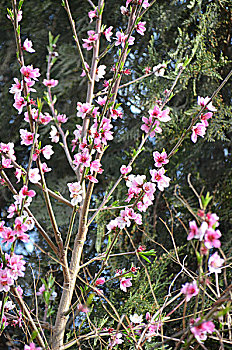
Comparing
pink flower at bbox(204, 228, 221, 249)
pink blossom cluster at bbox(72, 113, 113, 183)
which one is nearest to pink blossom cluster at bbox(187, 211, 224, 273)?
pink flower at bbox(204, 228, 221, 249)

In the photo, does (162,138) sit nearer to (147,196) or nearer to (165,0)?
(165,0)

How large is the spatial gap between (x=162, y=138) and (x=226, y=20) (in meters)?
0.87

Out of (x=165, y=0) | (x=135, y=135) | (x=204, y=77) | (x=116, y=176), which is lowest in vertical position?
(x=116, y=176)

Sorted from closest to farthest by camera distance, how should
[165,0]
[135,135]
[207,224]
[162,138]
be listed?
[207,224], [162,138], [135,135], [165,0]

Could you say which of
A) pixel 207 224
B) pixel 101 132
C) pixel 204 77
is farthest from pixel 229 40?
pixel 207 224

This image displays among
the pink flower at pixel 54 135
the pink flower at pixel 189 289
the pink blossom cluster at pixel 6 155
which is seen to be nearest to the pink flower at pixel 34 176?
the pink blossom cluster at pixel 6 155

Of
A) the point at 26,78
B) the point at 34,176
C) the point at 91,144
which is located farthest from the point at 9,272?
the point at 26,78

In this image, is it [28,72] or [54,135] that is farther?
[54,135]

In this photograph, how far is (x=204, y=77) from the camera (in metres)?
2.42

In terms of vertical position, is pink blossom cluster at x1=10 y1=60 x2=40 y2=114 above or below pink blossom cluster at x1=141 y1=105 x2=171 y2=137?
above

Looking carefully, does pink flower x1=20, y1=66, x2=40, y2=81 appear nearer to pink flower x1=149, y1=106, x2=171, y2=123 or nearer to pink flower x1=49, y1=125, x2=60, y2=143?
pink flower x1=49, y1=125, x2=60, y2=143

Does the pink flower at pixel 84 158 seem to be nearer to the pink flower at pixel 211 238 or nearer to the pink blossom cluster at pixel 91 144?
the pink blossom cluster at pixel 91 144

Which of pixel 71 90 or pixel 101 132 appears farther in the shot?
pixel 71 90

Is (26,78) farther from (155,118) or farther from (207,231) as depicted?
(207,231)
